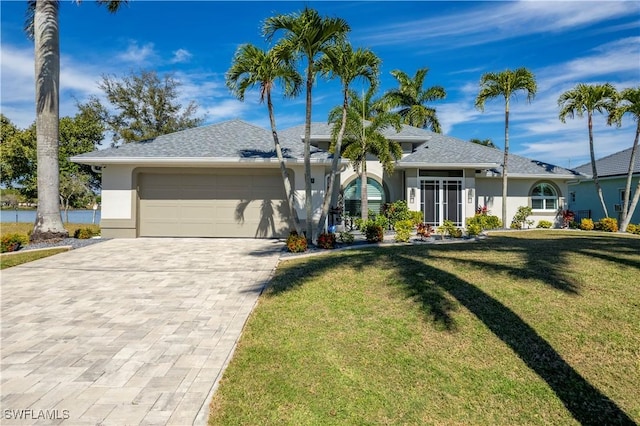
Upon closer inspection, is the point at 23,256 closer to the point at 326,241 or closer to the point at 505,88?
the point at 326,241

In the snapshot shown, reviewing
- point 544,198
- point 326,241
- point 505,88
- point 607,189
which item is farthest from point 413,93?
point 326,241

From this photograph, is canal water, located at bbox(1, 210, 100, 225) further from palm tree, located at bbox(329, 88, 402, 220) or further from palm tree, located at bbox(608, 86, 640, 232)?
palm tree, located at bbox(608, 86, 640, 232)

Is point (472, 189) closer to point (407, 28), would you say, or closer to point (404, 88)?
point (407, 28)

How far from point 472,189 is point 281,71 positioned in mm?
12206

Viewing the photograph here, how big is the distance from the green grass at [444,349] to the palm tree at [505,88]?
12.0 m

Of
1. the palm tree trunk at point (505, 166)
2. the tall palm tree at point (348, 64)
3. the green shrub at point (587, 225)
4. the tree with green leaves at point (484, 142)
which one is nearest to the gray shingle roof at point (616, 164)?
the green shrub at point (587, 225)

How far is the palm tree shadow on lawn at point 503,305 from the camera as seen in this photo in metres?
3.82

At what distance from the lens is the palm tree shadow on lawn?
12.5 ft

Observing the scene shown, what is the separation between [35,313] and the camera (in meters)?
6.39

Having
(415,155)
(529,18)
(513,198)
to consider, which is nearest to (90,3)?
(415,155)

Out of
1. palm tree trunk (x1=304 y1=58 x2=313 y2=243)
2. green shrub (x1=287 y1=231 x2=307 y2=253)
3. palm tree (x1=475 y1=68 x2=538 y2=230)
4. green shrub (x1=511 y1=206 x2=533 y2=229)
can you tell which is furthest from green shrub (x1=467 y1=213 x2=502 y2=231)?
green shrub (x1=287 y1=231 x2=307 y2=253)

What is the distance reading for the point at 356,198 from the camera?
62.5 feet

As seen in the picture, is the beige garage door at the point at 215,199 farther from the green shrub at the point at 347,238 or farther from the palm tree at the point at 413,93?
the palm tree at the point at 413,93

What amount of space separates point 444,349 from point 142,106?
3471cm
